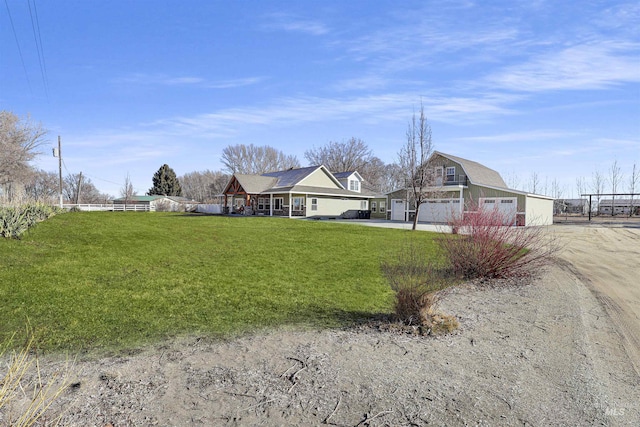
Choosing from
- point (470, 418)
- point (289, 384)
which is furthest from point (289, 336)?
point (470, 418)

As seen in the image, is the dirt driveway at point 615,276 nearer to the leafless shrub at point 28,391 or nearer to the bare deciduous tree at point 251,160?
the leafless shrub at point 28,391

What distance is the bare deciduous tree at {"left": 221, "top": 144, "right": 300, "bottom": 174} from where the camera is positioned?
6519 cm

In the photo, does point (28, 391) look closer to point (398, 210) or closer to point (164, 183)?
point (398, 210)

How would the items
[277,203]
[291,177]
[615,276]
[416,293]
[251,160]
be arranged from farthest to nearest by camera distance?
1. [251,160]
2. [291,177]
3. [277,203]
4. [615,276]
5. [416,293]

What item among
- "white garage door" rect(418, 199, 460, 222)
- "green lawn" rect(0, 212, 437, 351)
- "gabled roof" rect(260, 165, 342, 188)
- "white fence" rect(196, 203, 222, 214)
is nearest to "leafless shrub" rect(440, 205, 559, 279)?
"green lawn" rect(0, 212, 437, 351)

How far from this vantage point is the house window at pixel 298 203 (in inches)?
1398

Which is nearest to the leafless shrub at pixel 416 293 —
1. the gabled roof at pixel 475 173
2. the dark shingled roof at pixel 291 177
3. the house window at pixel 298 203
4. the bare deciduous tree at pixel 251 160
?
the gabled roof at pixel 475 173

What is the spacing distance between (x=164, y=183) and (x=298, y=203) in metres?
40.7

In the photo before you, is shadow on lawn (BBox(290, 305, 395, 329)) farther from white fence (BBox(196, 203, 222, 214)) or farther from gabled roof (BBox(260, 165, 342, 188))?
white fence (BBox(196, 203, 222, 214))

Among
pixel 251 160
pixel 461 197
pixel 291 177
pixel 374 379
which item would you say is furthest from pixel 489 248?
pixel 251 160

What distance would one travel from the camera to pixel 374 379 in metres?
3.73

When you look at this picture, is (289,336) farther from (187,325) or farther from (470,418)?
(470,418)

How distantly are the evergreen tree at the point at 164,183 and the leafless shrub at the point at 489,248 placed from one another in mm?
65529

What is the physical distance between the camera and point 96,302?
5938 millimetres
